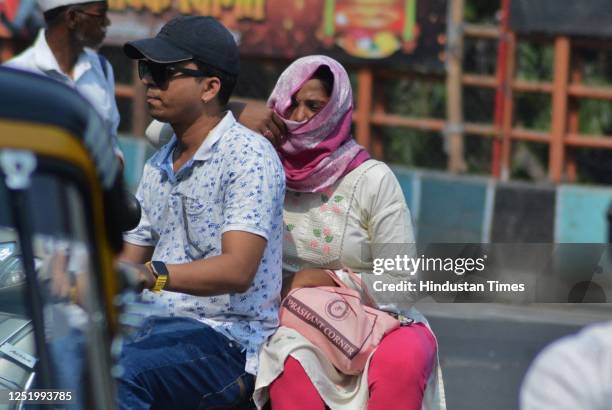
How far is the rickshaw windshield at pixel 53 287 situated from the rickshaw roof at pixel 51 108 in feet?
0.24

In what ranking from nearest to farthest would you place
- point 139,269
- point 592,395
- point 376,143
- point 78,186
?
point 592,395 < point 78,186 < point 139,269 < point 376,143

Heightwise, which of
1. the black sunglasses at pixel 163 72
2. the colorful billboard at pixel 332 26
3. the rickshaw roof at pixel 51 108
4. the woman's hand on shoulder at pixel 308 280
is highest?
the rickshaw roof at pixel 51 108

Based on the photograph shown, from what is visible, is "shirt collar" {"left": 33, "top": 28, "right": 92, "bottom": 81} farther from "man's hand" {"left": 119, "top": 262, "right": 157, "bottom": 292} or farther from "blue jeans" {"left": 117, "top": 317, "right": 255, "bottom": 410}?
"man's hand" {"left": 119, "top": 262, "right": 157, "bottom": 292}

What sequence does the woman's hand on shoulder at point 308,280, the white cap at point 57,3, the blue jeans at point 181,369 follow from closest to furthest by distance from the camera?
the blue jeans at point 181,369 → the woman's hand on shoulder at point 308,280 → the white cap at point 57,3

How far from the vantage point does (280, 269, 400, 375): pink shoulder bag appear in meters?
3.50

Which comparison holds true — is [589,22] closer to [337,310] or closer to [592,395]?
[337,310]

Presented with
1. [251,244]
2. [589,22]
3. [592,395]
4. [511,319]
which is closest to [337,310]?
[251,244]

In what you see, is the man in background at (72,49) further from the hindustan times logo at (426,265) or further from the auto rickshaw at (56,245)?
the auto rickshaw at (56,245)

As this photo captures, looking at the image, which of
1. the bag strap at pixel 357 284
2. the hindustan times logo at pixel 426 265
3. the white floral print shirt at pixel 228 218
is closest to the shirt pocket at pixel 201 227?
the white floral print shirt at pixel 228 218

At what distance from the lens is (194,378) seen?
3289mm

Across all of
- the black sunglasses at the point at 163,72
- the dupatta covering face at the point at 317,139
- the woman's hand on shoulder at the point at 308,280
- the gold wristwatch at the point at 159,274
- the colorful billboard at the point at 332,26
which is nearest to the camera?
the gold wristwatch at the point at 159,274

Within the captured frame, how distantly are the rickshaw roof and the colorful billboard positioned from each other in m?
8.08

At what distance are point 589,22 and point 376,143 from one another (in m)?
2.04

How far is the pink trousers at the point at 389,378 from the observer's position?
11.2 feet
